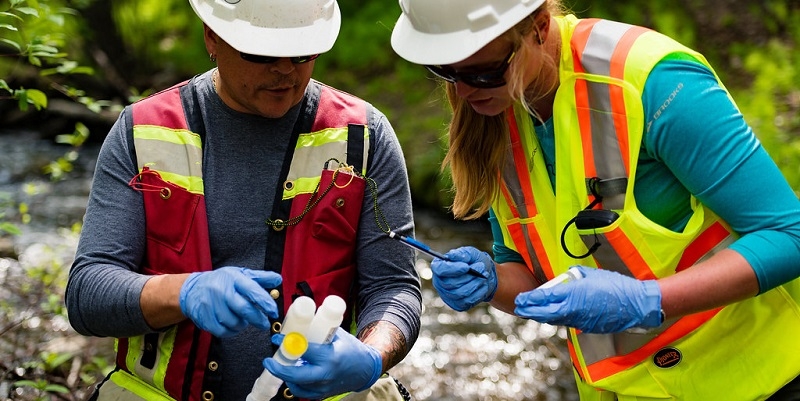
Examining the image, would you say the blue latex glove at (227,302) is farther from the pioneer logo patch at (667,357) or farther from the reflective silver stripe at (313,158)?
the pioneer logo patch at (667,357)

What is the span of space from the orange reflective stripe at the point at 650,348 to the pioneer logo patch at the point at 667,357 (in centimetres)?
1

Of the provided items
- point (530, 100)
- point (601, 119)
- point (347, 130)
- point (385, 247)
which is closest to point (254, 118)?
point (347, 130)

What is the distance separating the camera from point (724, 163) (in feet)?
5.95

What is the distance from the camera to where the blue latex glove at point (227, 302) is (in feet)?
6.45

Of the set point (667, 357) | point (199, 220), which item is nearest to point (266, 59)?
point (199, 220)

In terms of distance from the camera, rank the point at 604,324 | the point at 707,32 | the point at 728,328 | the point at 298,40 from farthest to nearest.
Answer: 1. the point at 707,32
2. the point at 298,40
3. the point at 728,328
4. the point at 604,324

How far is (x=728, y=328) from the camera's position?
2.01 m

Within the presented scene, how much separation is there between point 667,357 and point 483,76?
2.37 ft

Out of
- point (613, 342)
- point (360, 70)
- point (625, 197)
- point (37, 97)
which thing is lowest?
point (360, 70)

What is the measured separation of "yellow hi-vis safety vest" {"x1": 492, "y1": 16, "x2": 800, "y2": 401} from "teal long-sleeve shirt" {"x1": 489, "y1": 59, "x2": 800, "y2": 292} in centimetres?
5

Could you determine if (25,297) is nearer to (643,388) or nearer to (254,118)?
(254,118)

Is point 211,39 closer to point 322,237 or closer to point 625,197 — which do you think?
point 322,237

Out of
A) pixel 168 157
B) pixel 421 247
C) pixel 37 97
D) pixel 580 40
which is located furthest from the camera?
pixel 37 97

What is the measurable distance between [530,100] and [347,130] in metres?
0.51
